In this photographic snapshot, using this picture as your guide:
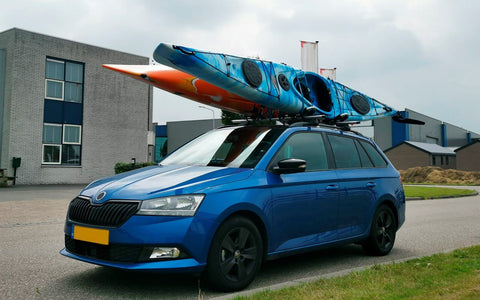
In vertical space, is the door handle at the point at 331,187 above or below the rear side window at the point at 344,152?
below

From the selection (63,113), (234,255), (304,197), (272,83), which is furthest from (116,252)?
(63,113)

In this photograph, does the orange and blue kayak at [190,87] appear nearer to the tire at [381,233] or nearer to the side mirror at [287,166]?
the tire at [381,233]

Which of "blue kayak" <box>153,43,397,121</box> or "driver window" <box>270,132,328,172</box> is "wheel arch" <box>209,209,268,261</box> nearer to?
"driver window" <box>270,132,328,172</box>

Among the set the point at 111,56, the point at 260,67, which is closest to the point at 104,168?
the point at 111,56

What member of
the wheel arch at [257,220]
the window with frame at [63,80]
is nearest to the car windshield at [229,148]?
the wheel arch at [257,220]

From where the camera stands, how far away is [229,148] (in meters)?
5.38

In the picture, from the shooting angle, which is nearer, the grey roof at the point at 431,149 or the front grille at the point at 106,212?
the front grille at the point at 106,212

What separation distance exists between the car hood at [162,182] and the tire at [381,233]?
8.26 ft

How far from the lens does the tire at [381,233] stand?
6504mm

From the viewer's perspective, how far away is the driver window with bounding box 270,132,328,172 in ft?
17.7

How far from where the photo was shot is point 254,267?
4633mm

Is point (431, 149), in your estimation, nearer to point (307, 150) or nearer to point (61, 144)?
point (61, 144)

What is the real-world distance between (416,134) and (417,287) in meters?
64.2

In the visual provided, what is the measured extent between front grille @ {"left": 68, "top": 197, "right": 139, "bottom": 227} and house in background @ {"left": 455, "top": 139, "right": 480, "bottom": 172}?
6093 centimetres
